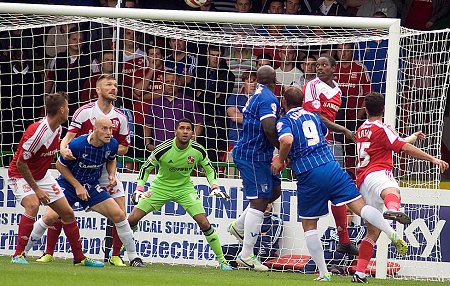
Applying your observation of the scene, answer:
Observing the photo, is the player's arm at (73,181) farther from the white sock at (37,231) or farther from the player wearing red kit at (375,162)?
the player wearing red kit at (375,162)

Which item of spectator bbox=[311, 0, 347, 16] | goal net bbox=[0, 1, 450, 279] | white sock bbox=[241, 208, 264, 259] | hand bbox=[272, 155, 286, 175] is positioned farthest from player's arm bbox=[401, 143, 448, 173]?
spectator bbox=[311, 0, 347, 16]

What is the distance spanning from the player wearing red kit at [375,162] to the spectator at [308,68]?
3.09 metres

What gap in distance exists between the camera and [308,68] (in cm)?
1666

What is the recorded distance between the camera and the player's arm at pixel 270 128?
13.9 m

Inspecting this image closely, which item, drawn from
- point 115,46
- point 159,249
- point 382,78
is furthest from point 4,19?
point 382,78

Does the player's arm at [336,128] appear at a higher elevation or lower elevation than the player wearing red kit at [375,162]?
higher

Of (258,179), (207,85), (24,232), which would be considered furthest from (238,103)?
(24,232)

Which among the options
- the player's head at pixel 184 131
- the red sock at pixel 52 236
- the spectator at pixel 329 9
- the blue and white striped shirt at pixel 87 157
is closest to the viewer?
the blue and white striped shirt at pixel 87 157

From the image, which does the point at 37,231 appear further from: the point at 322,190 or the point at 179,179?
the point at 322,190

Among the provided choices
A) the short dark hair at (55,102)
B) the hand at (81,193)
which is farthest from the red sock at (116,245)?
the short dark hair at (55,102)

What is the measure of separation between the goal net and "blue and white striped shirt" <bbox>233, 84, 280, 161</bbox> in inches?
67.7

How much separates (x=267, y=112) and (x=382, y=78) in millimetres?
3075

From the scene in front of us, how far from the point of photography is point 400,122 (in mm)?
16062

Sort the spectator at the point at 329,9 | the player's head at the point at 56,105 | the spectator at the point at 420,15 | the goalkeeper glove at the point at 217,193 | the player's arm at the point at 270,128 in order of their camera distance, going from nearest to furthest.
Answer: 1. the player's arm at the point at 270,128
2. the player's head at the point at 56,105
3. the goalkeeper glove at the point at 217,193
4. the spectator at the point at 329,9
5. the spectator at the point at 420,15
